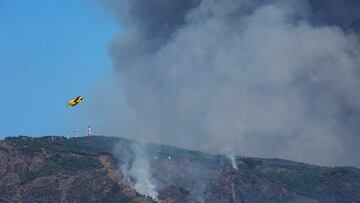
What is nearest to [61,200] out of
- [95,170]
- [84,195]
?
[84,195]

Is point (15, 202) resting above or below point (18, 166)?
below

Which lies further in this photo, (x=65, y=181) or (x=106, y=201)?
(x=65, y=181)

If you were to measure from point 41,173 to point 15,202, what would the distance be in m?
18.6

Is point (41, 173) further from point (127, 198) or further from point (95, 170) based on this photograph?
point (127, 198)

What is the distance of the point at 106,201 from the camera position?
174 m

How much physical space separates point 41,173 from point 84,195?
18.0 m

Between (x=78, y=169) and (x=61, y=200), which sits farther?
(x=78, y=169)

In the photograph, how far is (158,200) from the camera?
189 metres

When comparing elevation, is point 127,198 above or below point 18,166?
below

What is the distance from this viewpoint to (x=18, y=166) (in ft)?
643

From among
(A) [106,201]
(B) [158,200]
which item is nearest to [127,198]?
(A) [106,201]

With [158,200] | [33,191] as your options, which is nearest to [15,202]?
[33,191]

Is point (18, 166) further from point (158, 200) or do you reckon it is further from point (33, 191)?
point (158, 200)

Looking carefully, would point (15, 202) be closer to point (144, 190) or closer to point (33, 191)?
point (33, 191)
